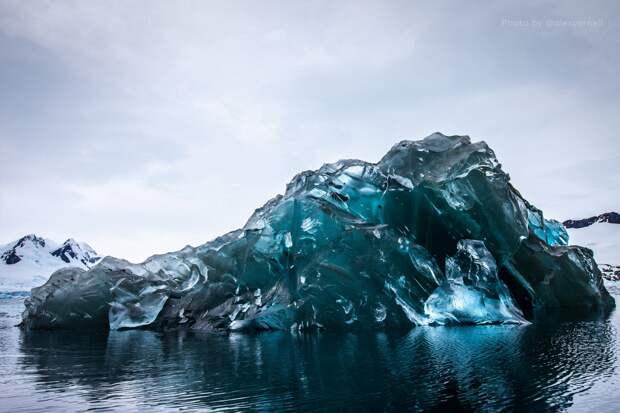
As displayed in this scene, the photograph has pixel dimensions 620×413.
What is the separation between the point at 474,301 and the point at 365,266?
280 inches

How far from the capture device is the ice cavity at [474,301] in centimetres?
2711

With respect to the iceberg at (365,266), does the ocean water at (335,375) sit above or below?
below

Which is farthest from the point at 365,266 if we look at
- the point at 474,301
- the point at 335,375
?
the point at 335,375

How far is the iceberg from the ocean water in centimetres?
599

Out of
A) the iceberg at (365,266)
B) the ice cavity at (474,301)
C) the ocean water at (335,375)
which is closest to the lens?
the ocean water at (335,375)

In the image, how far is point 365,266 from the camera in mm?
28031

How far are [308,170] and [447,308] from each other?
1623 centimetres

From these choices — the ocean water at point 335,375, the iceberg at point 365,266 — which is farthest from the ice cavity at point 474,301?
the ocean water at point 335,375

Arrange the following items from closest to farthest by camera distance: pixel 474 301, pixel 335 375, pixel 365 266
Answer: pixel 335 375, pixel 474 301, pixel 365 266

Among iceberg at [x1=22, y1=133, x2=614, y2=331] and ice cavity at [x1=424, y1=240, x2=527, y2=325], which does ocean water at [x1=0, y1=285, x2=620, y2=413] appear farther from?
iceberg at [x1=22, y1=133, x2=614, y2=331]

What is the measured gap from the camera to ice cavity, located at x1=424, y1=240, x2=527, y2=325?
27109mm

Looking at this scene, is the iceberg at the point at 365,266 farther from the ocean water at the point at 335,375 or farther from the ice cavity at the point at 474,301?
the ocean water at the point at 335,375

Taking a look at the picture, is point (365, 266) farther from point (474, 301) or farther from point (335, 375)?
point (335, 375)

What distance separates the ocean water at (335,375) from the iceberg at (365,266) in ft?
19.7
